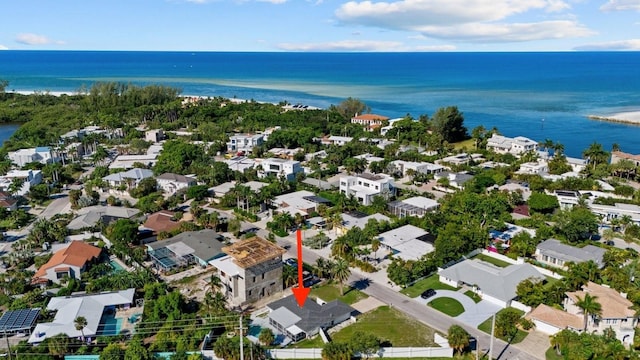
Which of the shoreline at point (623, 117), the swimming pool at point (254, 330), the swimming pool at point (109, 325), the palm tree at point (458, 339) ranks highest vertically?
the shoreline at point (623, 117)

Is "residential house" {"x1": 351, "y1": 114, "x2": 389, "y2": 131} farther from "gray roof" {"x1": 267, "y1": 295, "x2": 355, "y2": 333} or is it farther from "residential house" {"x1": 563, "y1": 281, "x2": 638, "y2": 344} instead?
"residential house" {"x1": 563, "y1": 281, "x2": 638, "y2": 344}

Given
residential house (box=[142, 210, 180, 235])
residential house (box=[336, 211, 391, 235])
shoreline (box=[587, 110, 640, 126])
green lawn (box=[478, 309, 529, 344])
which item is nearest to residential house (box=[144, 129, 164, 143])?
residential house (box=[142, 210, 180, 235])

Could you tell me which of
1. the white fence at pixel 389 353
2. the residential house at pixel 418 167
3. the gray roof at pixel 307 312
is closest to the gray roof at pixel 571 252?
the white fence at pixel 389 353

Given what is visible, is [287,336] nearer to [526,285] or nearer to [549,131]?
[526,285]

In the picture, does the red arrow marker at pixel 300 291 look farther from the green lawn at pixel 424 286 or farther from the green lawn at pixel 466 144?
the green lawn at pixel 466 144

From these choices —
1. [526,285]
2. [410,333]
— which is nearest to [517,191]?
[526,285]
